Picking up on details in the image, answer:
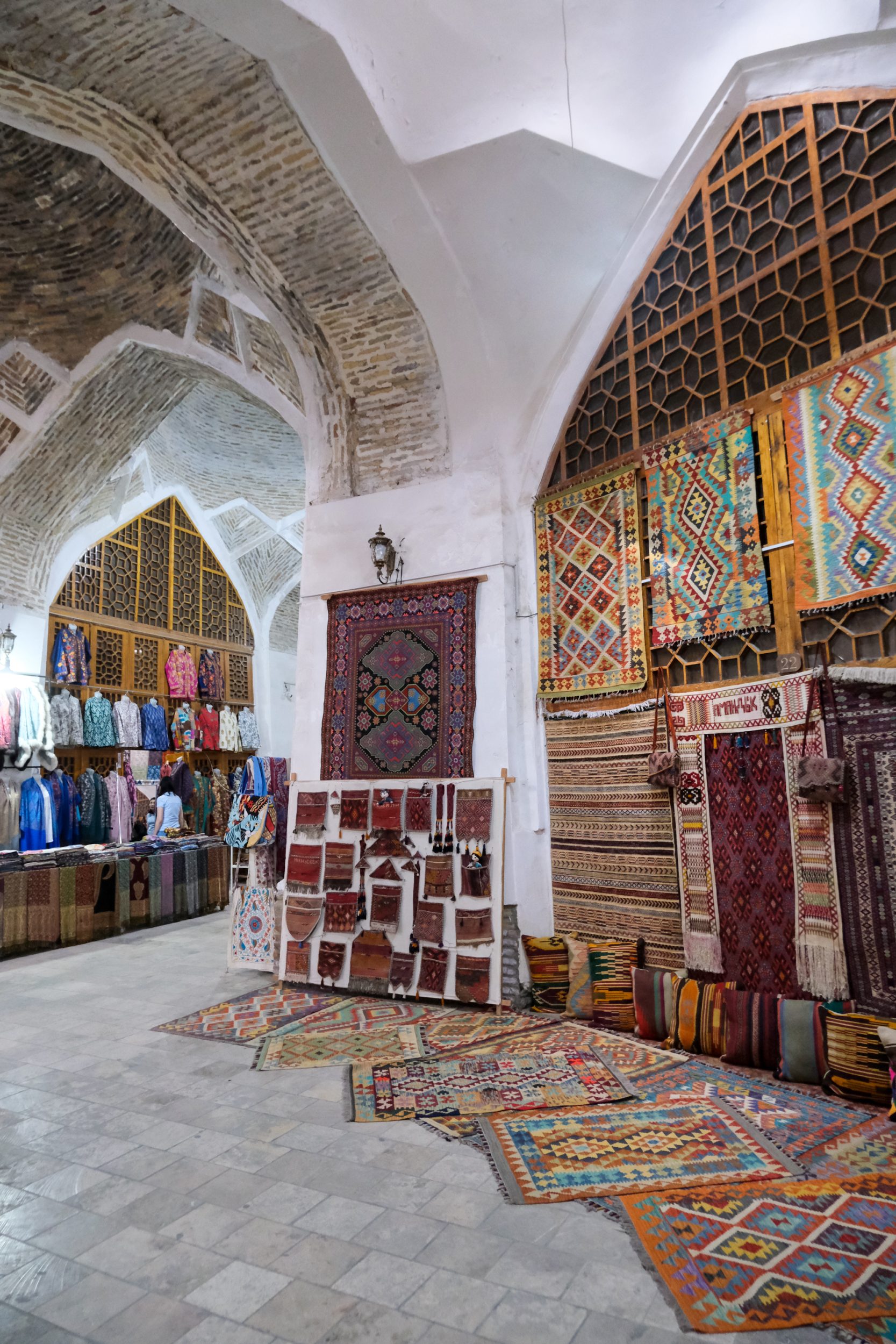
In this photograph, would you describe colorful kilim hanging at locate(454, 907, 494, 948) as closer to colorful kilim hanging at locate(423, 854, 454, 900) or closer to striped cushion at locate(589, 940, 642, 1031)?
colorful kilim hanging at locate(423, 854, 454, 900)

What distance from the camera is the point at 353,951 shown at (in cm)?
543

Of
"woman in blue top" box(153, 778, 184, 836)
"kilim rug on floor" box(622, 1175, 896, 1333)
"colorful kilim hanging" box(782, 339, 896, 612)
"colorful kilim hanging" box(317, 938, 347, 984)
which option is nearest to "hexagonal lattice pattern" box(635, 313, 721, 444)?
"colorful kilim hanging" box(782, 339, 896, 612)

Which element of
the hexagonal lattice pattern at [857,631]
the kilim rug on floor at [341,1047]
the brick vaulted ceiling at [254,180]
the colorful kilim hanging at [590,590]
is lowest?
the kilim rug on floor at [341,1047]

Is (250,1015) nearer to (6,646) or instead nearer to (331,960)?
(331,960)

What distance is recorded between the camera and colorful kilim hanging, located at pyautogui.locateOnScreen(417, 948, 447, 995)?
5125mm

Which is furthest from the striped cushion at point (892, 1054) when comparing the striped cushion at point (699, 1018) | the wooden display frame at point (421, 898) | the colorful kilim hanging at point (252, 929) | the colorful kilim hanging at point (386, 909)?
the colorful kilim hanging at point (252, 929)

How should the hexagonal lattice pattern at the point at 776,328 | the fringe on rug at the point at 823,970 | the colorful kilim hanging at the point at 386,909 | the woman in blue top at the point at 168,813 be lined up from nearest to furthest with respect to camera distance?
the fringe on rug at the point at 823,970 → the hexagonal lattice pattern at the point at 776,328 → the colorful kilim hanging at the point at 386,909 → the woman in blue top at the point at 168,813

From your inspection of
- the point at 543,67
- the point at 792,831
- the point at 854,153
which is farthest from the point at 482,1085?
the point at 543,67

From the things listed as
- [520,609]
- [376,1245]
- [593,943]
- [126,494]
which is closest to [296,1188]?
[376,1245]

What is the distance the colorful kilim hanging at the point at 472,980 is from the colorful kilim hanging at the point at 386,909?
20.6 inches

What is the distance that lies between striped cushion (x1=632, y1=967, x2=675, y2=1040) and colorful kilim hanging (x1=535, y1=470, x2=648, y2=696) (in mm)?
1649

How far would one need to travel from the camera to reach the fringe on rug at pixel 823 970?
373 cm

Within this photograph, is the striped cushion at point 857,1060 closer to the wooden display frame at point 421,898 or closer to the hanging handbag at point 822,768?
the hanging handbag at point 822,768

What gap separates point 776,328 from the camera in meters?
4.34
